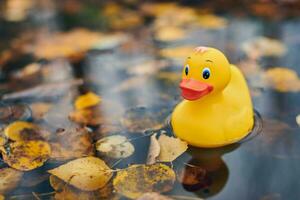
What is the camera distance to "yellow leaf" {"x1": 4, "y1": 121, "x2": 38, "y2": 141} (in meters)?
1.37

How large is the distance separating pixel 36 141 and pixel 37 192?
8.4 inches

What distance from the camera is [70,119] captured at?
4.77 feet

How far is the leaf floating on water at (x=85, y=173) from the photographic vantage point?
1.17 m

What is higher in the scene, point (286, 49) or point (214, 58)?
point (214, 58)

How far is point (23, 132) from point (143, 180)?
1.40 ft

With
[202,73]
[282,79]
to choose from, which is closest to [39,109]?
[202,73]

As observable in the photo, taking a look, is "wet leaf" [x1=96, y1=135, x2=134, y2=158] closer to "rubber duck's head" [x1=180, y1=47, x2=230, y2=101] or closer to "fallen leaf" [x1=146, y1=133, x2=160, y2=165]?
"fallen leaf" [x1=146, y1=133, x2=160, y2=165]

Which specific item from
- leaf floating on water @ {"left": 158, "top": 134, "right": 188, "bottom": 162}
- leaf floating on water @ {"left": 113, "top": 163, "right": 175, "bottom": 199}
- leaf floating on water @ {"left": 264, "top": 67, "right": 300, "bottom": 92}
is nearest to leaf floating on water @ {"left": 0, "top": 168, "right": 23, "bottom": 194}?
leaf floating on water @ {"left": 113, "top": 163, "right": 175, "bottom": 199}

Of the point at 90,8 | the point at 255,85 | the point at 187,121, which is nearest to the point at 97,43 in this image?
the point at 90,8

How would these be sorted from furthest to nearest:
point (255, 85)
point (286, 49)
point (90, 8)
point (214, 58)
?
point (90, 8) → point (286, 49) → point (255, 85) → point (214, 58)

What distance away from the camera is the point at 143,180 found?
1.16m

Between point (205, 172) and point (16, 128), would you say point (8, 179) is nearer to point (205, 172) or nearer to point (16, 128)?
point (16, 128)

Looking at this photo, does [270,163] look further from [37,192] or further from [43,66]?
[43,66]

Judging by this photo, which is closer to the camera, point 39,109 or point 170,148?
point 170,148
